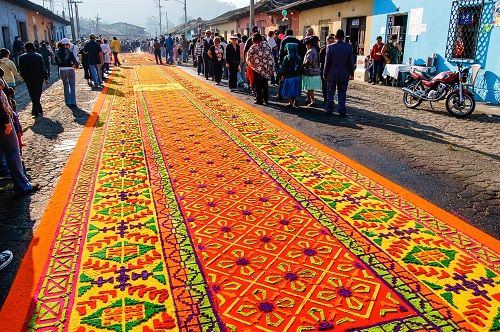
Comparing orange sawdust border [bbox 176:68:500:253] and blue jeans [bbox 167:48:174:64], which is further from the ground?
blue jeans [bbox 167:48:174:64]

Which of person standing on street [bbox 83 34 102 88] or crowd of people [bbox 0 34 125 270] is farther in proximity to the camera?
person standing on street [bbox 83 34 102 88]

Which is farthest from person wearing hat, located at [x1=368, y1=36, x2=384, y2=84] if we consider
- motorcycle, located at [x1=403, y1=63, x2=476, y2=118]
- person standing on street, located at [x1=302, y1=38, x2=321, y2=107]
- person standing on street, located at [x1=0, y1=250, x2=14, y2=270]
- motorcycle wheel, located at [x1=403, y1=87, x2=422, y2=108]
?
person standing on street, located at [x1=0, y1=250, x2=14, y2=270]

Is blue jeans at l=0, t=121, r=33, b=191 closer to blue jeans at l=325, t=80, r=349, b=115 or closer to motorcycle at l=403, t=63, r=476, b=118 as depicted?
blue jeans at l=325, t=80, r=349, b=115

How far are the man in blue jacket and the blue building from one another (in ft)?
15.2

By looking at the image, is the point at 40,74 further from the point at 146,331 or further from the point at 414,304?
the point at 414,304

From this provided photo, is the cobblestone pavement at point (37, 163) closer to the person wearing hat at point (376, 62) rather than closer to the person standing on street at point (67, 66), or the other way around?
the person standing on street at point (67, 66)

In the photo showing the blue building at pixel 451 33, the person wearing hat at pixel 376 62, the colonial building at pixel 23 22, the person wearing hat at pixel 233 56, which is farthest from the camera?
the colonial building at pixel 23 22

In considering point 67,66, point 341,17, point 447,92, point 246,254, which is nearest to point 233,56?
point 67,66

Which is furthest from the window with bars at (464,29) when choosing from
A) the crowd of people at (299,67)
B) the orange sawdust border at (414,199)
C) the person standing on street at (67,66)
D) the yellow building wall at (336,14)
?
the person standing on street at (67,66)

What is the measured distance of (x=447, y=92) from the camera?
31.5ft

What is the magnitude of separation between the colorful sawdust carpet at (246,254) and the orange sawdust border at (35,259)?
0.04 ft

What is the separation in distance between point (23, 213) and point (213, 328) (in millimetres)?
2727

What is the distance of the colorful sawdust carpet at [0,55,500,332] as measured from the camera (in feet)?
8.43

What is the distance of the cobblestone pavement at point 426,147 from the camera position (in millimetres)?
4461
